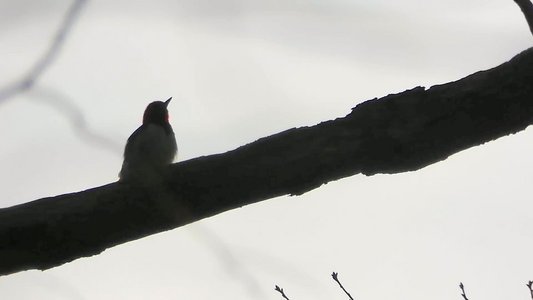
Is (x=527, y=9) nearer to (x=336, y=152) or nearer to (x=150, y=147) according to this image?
(x=336, y=152)

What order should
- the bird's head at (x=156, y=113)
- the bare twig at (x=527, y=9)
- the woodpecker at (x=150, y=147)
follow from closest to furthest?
the bare twig at (x=527, y=9) → the woodpecker at (x=150, y=147) → the bird's head at (x=156, y=113)

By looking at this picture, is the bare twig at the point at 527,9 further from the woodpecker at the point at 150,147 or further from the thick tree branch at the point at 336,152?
the woodpecker at the point at 150,147

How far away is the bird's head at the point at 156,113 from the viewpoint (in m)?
6.37

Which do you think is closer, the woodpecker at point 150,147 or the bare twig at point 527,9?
the bare twig at point 527,9

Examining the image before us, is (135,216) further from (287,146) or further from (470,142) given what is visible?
(470,142)

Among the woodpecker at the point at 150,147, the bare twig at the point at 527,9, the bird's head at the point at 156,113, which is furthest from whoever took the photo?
the bird's head at the point at 156,113

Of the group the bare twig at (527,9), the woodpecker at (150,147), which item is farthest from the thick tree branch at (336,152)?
the woodpecker at (150,147)

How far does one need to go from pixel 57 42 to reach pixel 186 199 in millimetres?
800

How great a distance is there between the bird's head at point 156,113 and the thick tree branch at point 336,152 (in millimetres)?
3942

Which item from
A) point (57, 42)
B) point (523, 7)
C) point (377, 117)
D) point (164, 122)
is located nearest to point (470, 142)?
point (377, 117)

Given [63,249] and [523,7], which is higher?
[523,7]

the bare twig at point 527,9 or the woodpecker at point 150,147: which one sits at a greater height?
the woodpecker at point 150,147

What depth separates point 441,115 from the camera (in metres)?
2.31

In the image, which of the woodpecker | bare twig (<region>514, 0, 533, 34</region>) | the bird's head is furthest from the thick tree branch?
the bird's head
